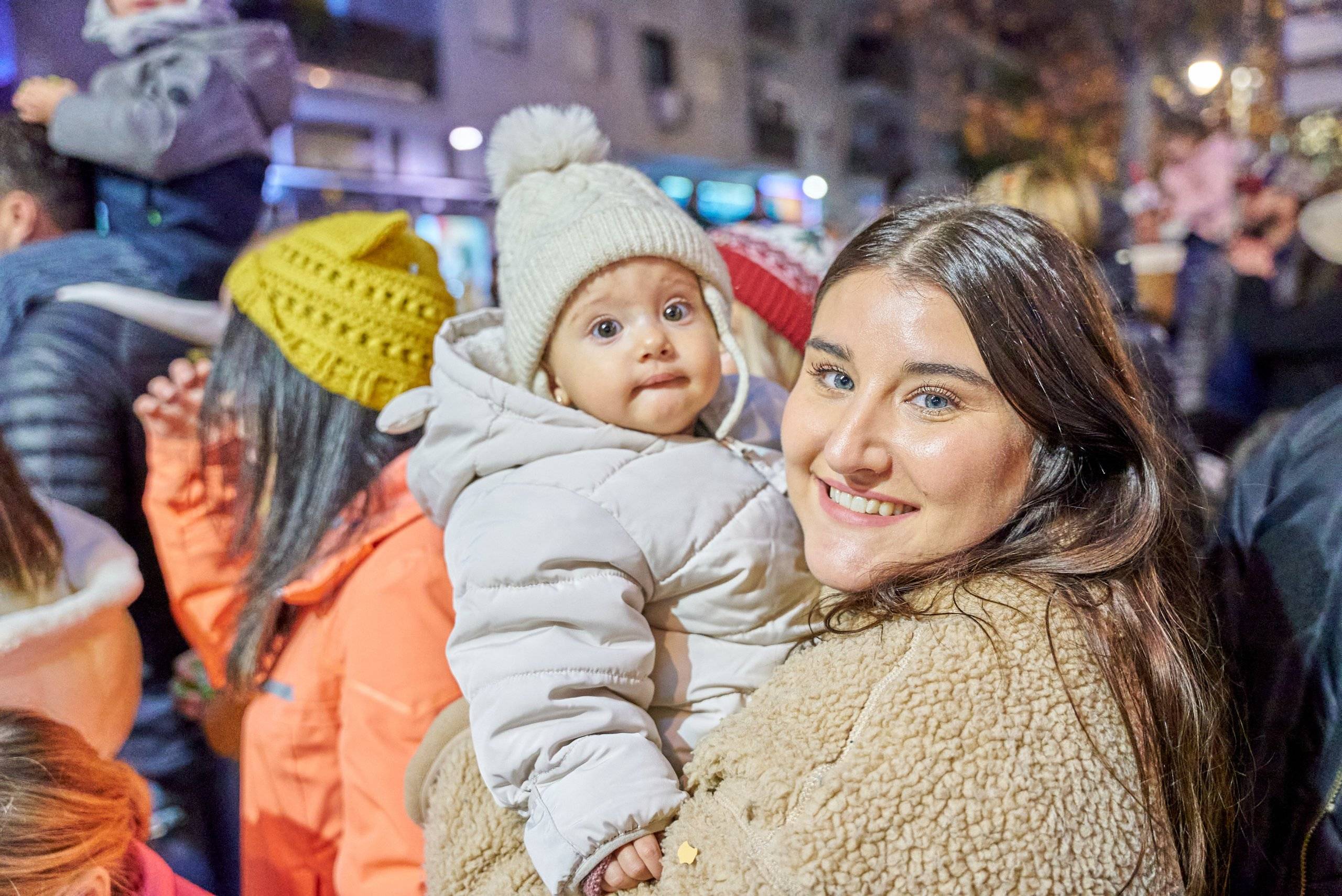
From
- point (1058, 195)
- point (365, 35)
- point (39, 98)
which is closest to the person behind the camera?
point (39, 98)

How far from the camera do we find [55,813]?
3.88ft

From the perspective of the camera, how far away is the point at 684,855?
3.35ft

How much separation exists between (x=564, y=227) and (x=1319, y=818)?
128cm

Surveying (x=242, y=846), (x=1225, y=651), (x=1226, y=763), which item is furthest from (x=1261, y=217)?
(x=242, y=846)

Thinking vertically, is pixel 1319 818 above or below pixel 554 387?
below

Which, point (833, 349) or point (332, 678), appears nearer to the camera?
point (833, 349)

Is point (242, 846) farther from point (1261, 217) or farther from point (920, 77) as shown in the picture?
point (1261, 217)

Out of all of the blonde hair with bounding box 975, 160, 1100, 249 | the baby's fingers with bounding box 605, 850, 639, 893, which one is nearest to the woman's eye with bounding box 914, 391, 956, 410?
the baby's fingers with bounding box 605, 850, 639, 893

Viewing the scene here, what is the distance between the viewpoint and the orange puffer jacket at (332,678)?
1385mm

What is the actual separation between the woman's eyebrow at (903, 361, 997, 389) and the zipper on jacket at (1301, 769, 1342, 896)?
702mm

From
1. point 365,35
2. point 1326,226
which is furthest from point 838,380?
point 1326,226

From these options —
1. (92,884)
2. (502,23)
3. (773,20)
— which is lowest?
(92,884)

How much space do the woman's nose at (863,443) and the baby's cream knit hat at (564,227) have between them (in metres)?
0.31

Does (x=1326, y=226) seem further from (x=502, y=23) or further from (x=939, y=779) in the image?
(x=939, y=779)
